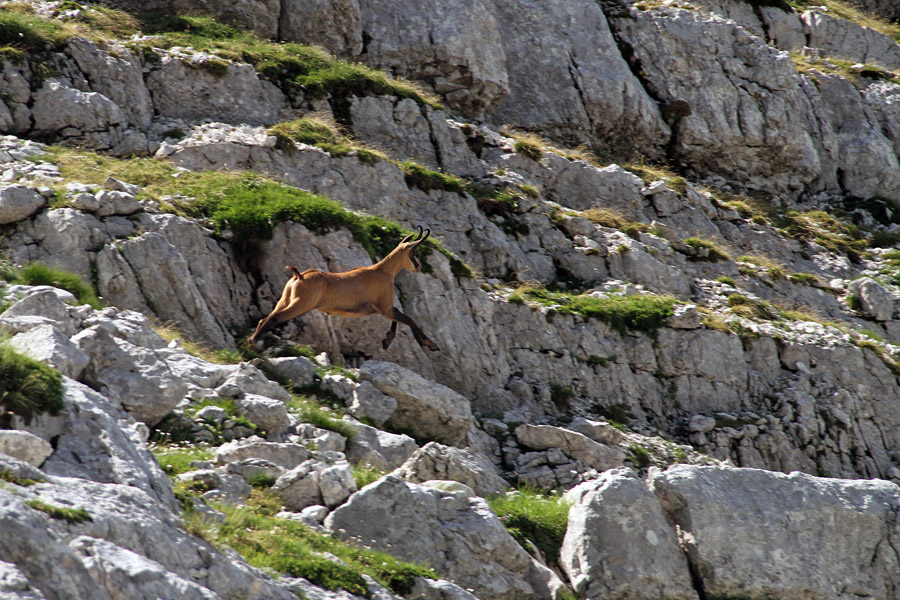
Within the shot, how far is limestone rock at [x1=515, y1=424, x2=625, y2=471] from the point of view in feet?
50.6

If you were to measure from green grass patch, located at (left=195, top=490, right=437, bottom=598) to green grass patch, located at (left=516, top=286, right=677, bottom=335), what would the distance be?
1209 centimetres

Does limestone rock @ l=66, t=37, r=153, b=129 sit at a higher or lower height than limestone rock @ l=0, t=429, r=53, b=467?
lower

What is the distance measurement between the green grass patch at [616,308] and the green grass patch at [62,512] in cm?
1497

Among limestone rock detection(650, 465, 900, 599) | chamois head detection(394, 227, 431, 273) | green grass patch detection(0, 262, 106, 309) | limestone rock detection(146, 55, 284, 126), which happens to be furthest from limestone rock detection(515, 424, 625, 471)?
limestone rock detection(146, 55, 284, 126)

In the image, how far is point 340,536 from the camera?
29.4 feet

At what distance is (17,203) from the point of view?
1451cm

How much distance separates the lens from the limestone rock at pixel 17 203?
14422 mm

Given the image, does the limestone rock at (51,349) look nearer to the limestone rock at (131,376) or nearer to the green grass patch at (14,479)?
the limestone rock at (131,376)

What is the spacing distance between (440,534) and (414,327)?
734 cm

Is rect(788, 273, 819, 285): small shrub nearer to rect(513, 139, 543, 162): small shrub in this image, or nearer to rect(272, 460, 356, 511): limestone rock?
rect(513, 139, 543, 162): small shrub

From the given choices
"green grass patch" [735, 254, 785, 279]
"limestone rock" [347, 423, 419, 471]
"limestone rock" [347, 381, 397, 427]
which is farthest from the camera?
"green grass patch" [735, 254, 785, 279]

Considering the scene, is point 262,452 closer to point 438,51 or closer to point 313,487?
point 313,487

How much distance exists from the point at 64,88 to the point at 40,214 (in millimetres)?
7015

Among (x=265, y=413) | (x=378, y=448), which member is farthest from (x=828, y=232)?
(x=265, y=413)
